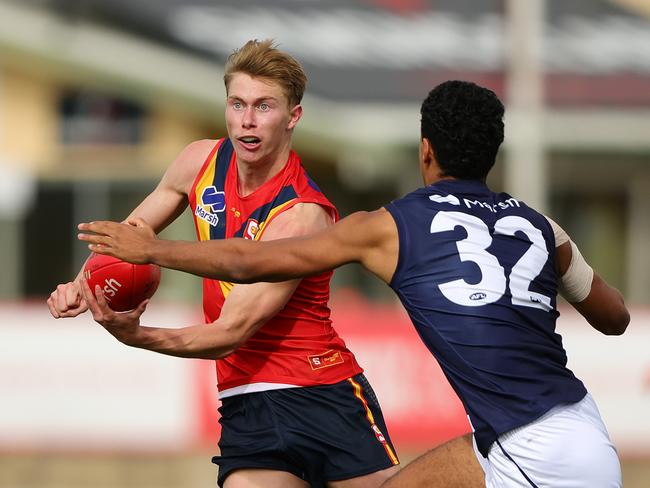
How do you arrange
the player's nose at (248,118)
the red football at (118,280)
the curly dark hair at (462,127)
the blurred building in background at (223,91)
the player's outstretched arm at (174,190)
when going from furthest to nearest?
the blurred building in background at (223,91) → the player's outstretched arm at (174,190) → the player's nose at (248,118) → the red football at (118,280) → the curly dark hair at (462,127)

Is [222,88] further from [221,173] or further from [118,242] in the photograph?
[118,242]

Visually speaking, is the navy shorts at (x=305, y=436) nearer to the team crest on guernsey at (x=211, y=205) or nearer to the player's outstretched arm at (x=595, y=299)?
the team crest on guernsey at (x=211, y=205)

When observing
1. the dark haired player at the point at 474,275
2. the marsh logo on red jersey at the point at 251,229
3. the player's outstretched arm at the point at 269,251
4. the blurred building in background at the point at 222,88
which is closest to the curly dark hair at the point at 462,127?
the dark haired player at the point at 474,275

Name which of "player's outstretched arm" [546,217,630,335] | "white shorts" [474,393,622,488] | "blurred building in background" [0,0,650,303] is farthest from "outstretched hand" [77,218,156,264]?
"blurred building in background" [0,0,650,303]

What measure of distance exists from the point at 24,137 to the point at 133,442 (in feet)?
32.8

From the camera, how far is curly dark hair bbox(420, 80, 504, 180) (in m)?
4.55

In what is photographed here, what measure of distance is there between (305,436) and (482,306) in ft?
4.17

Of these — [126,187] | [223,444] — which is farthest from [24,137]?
[223,444]

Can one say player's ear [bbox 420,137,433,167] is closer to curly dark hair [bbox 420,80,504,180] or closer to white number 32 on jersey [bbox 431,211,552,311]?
curly dark hair [bbox 420,80,504,180]

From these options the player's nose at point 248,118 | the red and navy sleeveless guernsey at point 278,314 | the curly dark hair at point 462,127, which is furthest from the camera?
the red and navy sleeveless guernsey at point 278,314

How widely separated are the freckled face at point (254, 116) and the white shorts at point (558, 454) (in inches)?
63.4

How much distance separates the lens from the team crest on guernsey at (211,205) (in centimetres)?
544

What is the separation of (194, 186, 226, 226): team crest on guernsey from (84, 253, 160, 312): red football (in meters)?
0.38

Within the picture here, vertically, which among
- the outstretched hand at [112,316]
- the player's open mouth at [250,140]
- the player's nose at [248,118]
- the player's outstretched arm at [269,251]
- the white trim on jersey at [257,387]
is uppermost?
the player's nose at [248,118]
